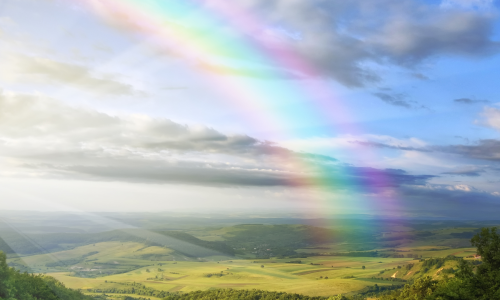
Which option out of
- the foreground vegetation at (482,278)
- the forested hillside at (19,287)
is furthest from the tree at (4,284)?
the foreground vegetation at (482,278)

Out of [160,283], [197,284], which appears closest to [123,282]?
[160,283]

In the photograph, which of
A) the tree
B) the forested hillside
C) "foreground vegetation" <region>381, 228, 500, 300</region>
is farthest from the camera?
the forested hillside

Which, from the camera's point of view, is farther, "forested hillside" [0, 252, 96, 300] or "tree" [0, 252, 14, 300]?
"forested hillside" [0, 252, 96, 300]

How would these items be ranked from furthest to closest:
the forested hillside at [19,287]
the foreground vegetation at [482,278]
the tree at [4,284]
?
the forested hillside at [19,287]
the tree at [4,284]
the foreground vegetation at [482,278]

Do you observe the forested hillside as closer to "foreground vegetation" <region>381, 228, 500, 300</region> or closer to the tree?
the tree

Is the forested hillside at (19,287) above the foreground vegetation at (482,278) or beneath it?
beneath

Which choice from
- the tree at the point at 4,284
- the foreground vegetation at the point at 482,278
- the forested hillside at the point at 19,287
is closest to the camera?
the foreground vegetation at the point at 482,278

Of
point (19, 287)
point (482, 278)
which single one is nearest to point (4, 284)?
point (19, 287)

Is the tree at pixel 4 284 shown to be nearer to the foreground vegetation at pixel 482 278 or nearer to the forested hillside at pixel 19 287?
the forested hillside at pixel 19 287

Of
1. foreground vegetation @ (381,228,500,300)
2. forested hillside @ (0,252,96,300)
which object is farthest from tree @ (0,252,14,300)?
foreground vegetation @ (381,228,500,300)

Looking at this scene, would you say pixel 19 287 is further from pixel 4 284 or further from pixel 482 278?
pixel 482 278

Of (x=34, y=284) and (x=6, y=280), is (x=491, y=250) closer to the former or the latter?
(x=6, y=280)
